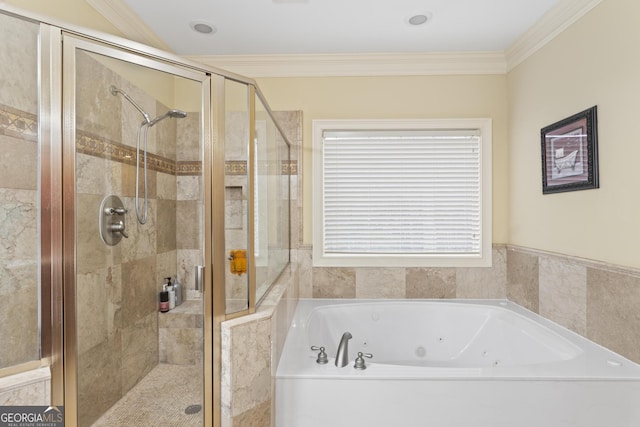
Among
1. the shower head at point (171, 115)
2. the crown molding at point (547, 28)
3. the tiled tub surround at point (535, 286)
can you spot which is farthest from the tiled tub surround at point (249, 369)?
the crown molding at point (547, 28)

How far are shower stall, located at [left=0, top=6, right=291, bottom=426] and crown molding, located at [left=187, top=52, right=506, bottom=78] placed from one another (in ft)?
3.47

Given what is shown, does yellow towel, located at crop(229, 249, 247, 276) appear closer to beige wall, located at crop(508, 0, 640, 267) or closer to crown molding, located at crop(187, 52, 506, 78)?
crown molding, located at crop(187, 52, 506, 78)

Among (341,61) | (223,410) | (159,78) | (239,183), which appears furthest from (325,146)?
(223,410)

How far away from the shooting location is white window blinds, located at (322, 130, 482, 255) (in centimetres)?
252

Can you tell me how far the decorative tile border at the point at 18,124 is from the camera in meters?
1.06

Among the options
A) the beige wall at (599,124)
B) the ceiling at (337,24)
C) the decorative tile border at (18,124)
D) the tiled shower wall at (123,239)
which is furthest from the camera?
the ceiling at (337,24)

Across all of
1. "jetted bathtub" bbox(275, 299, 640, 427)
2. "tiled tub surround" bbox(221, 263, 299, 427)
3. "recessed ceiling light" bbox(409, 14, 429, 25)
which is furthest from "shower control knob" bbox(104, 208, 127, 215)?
"recessed ceiling light" bbox(409, 14, 429, 25)

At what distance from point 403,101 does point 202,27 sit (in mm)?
1517

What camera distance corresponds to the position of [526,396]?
1.42 m

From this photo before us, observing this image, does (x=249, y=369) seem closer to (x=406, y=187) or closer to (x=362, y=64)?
(x=406, y=187)

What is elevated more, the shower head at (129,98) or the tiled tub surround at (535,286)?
the shower head at (129,98)

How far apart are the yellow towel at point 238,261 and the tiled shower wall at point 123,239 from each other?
0.15 meters

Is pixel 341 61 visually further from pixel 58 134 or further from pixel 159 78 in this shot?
pixel 58 134

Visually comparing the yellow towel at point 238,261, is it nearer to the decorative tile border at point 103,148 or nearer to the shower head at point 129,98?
the decorative tile border at point 103,148
